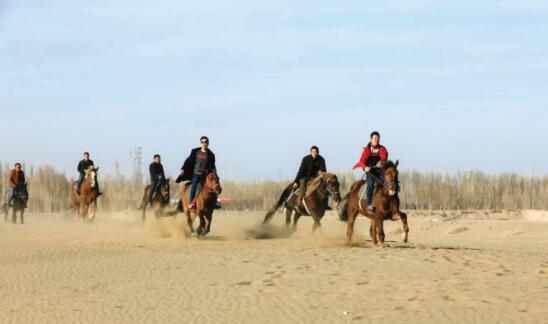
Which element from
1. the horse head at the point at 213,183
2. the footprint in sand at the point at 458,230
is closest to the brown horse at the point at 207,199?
the horse head at the point at 213,183

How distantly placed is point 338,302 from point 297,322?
115 cm

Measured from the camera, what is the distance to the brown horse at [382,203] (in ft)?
61.5

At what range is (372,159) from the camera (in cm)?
1961

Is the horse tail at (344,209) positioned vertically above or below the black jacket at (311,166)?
below

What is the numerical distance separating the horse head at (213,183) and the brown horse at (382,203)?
321 cm

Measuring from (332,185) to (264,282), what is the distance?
789 centimetres

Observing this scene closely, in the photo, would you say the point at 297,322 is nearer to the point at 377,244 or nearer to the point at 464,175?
the point at 377,244

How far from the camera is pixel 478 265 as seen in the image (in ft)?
52.4

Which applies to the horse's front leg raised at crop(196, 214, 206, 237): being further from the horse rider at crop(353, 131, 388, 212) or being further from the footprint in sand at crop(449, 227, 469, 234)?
the footprint in sand at crop(449, 227, 469, 234)

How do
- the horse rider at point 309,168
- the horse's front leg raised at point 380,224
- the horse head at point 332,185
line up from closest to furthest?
the horse's front leg raised at point 380,224 → the horse head at point 332,185 → the horse rider at point 309,168

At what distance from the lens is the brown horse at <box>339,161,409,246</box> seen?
18.8m

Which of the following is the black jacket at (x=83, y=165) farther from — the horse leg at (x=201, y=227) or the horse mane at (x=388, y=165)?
the horse mane at (x=388, y=165)

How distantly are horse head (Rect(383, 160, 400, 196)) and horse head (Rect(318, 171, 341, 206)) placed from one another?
2732 mm

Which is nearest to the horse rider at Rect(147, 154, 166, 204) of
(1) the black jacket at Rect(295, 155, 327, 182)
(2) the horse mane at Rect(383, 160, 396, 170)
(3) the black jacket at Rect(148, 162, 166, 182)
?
(3) the black jacket at Rect(148, 162, 166, 182)
